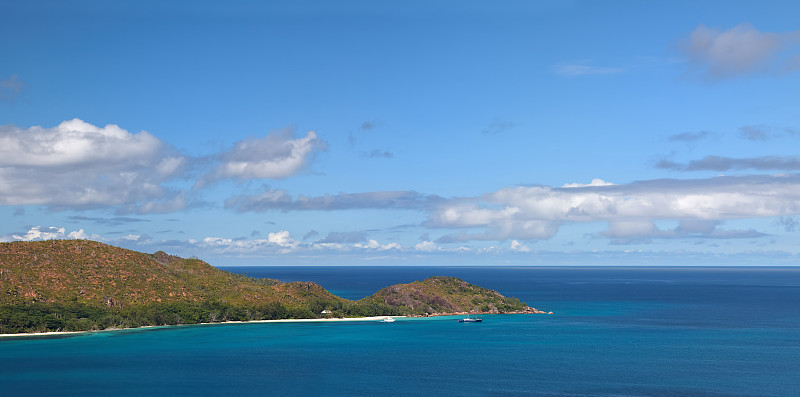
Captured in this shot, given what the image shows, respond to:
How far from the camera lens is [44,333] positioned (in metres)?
170

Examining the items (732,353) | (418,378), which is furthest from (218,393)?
(732,353)

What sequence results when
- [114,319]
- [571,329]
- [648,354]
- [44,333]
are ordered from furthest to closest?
[571,329] < [114,319] < [44,333] < [648,354]

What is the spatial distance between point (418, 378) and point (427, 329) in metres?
76.4

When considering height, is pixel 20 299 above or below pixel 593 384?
above

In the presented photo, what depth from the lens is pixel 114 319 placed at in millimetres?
182750

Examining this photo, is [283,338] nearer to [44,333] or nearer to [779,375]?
[44,333]

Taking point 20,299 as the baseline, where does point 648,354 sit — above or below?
below

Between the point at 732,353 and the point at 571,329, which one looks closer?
the point at 732,353

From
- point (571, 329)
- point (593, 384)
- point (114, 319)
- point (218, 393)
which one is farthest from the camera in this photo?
point (571, 329)

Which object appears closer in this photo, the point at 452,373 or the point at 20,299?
the point at 452,373

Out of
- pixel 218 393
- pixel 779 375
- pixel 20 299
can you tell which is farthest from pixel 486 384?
pixel 20 299

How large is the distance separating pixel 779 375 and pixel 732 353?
26.6m

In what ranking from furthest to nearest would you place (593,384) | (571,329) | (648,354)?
(571,329)
(648,354)
(593,384)

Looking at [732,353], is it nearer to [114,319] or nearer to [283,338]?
[283,338]
